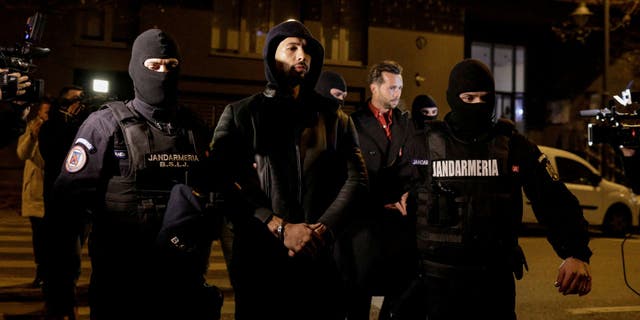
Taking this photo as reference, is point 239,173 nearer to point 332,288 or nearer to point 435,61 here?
point 332,288

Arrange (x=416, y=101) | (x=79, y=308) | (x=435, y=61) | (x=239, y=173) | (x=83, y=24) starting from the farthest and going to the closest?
(x=435, y=61), (x=83, y=24), (x=79, y=308), (x=416, y=101), (x=239, y=173)

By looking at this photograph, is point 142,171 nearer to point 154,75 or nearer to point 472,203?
point 154,75

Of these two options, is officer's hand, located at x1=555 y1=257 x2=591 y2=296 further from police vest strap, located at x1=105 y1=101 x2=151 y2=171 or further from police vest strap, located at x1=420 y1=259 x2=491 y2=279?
police vest strap, located at x1=105 y1=101 x2=151 y2=171

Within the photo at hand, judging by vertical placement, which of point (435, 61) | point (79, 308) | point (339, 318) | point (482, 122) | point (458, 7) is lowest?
point (79, 308)

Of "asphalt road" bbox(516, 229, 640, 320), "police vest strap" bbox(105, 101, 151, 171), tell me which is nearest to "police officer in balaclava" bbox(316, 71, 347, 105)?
"police vest strap" bbox(105, 101, 151, 171)

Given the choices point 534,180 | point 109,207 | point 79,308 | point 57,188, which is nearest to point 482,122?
point 534,180

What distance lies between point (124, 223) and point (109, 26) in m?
15.5

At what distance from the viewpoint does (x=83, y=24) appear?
17.7 m

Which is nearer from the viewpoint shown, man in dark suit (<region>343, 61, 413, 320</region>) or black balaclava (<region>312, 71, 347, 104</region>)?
man in dark suit (<region>343, 61, 413, 320</region>)

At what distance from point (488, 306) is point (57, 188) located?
88.7 inches

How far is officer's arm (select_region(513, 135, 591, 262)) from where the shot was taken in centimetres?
352

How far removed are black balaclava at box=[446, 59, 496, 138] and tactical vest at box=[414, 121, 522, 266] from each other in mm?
80

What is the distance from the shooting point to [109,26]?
700 inches

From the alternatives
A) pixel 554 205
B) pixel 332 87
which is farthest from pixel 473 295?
pixel 332 87
